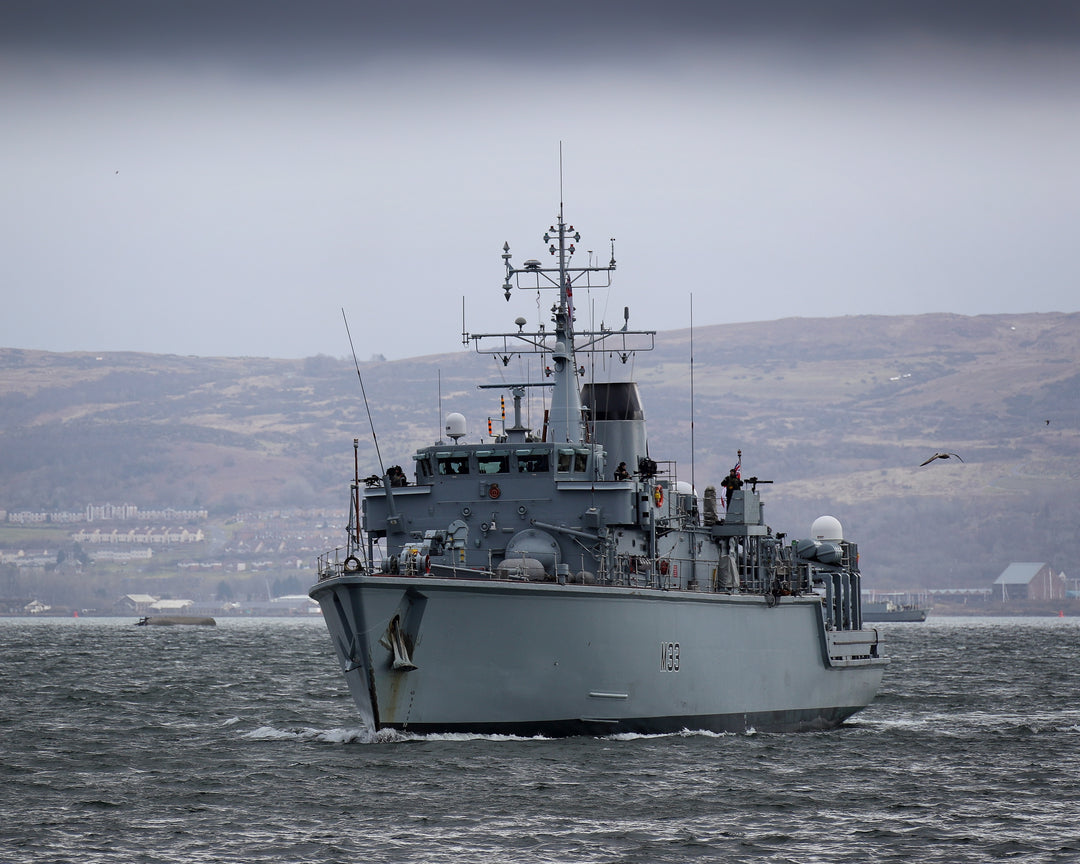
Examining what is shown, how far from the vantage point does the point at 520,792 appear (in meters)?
24.7

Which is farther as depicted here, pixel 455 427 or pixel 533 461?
pixel 455 427

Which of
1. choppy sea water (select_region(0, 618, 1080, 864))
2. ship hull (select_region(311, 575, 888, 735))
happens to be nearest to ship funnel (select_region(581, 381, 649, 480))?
ship hull (select_region(311, 575, 888, 735))

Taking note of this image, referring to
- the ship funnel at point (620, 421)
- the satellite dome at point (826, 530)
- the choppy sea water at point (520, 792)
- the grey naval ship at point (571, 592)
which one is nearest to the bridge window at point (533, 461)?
the grey naval ship at point (571, 592)

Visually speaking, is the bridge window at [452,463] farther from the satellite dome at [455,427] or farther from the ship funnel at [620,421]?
the ship funnel at [620,421]

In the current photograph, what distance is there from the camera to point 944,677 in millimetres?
60375

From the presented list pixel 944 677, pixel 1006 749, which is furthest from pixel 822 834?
pixel 944 677

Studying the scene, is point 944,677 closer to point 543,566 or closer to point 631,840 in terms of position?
point 543,566

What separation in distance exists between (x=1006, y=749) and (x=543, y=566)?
33.6 ft

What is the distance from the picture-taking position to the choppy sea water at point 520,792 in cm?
2109

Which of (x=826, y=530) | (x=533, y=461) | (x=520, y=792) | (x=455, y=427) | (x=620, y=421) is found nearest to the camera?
(x=520, y=792)

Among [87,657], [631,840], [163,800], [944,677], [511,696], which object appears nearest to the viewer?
[631,840]

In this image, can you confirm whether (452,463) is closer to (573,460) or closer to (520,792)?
(573,460)

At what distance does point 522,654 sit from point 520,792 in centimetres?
401

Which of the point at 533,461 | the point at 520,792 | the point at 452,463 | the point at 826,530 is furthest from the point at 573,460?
the point at 826,530
